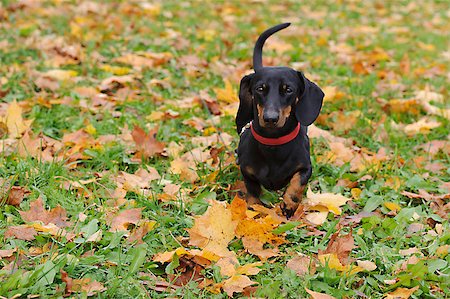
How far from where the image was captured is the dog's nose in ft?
9.08

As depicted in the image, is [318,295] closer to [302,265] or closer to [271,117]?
[302,265]

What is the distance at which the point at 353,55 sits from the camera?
629cm

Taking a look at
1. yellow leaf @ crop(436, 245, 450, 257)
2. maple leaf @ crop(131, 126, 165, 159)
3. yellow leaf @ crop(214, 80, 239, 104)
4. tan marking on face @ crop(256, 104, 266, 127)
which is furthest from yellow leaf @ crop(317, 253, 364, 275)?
yellow leaf @ crop(214, 80, 239, 104)

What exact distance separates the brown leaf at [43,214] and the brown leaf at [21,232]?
0.12m

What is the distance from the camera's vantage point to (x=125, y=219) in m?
2.85

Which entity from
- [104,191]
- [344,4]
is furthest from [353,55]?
[104,191]

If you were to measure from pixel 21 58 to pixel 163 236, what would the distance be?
3081mm

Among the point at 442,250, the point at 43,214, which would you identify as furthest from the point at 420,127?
the point at 43,214

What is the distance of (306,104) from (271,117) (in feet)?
1.04

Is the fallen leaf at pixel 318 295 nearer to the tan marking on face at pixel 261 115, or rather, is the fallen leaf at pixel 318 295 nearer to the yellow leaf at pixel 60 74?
the tan marking on face at pixel 261 115

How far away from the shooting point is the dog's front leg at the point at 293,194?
3033mm

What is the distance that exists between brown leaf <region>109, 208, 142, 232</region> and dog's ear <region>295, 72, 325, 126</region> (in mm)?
874

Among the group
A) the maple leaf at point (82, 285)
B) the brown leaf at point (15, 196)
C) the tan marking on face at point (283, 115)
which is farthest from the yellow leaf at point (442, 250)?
the brown leaf at point (15, 196)

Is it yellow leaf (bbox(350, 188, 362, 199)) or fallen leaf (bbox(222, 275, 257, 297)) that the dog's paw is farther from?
fallen leaf (bbox(222, 275, 257, 297))
